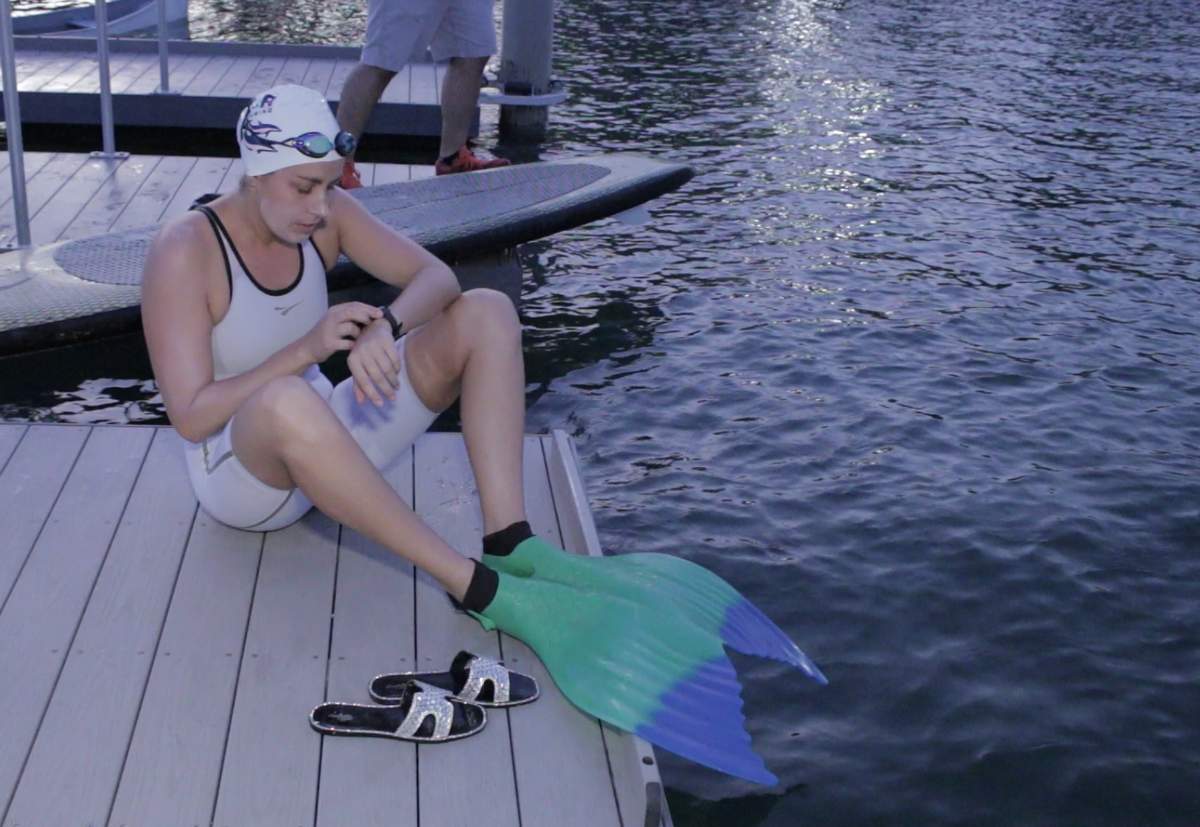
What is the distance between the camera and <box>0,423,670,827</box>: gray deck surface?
317 cm

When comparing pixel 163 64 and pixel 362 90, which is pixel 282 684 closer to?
pixel 362 90

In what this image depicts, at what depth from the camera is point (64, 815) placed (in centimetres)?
306

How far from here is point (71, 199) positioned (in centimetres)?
791

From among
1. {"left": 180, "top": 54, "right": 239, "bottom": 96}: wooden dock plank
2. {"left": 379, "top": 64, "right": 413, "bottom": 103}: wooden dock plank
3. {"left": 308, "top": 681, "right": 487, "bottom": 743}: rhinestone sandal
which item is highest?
{"left": 308, "top": 681, "right": 487, "bottom": 743}: rhinestone sandal

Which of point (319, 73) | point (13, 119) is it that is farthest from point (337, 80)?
→ point (13, 119)

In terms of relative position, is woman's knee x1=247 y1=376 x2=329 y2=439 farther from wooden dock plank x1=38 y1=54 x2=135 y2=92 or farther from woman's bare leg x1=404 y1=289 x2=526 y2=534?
wooden dock plank x1=38 y1=54 x2=135 y2=92

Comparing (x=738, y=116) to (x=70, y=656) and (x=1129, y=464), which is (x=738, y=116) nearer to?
(x=1129, y=464)

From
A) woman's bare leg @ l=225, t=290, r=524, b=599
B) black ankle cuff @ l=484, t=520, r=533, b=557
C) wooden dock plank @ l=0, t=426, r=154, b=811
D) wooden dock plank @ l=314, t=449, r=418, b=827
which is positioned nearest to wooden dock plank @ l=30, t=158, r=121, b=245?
wooden dock plank @ l=0, t=426, r=154, b=811

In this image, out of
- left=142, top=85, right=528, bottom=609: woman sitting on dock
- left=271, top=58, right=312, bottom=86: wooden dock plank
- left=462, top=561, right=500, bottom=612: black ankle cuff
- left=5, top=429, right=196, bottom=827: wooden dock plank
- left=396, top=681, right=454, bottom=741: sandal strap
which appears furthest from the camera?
left=271, top=58, right=312, bottom=86: wooden dock plank

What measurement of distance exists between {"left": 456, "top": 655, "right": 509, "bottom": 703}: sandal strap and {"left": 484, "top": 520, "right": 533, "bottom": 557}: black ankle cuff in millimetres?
404

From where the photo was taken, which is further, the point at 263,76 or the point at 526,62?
the point at 526,62

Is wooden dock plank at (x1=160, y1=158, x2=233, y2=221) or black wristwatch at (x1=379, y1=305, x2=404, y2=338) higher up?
black wristwatch at (x1=379, y1=305, x2=404, y2=338)

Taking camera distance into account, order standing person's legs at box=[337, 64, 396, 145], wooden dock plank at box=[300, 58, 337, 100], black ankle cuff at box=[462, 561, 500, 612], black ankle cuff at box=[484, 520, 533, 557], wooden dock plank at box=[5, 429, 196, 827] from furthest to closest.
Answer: wooden dock plank at box=[300, 58, 337, 100] → standing person's legs at box=[337, 64, 396, 145] → black ankle cuff at box=[484, 520, 533, 557] → black ankle cuff at box=[462, 561, 500, 612] → wooden dock plank at box=[5, 429, 196, 827]

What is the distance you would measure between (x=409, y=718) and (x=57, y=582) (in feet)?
4.10
